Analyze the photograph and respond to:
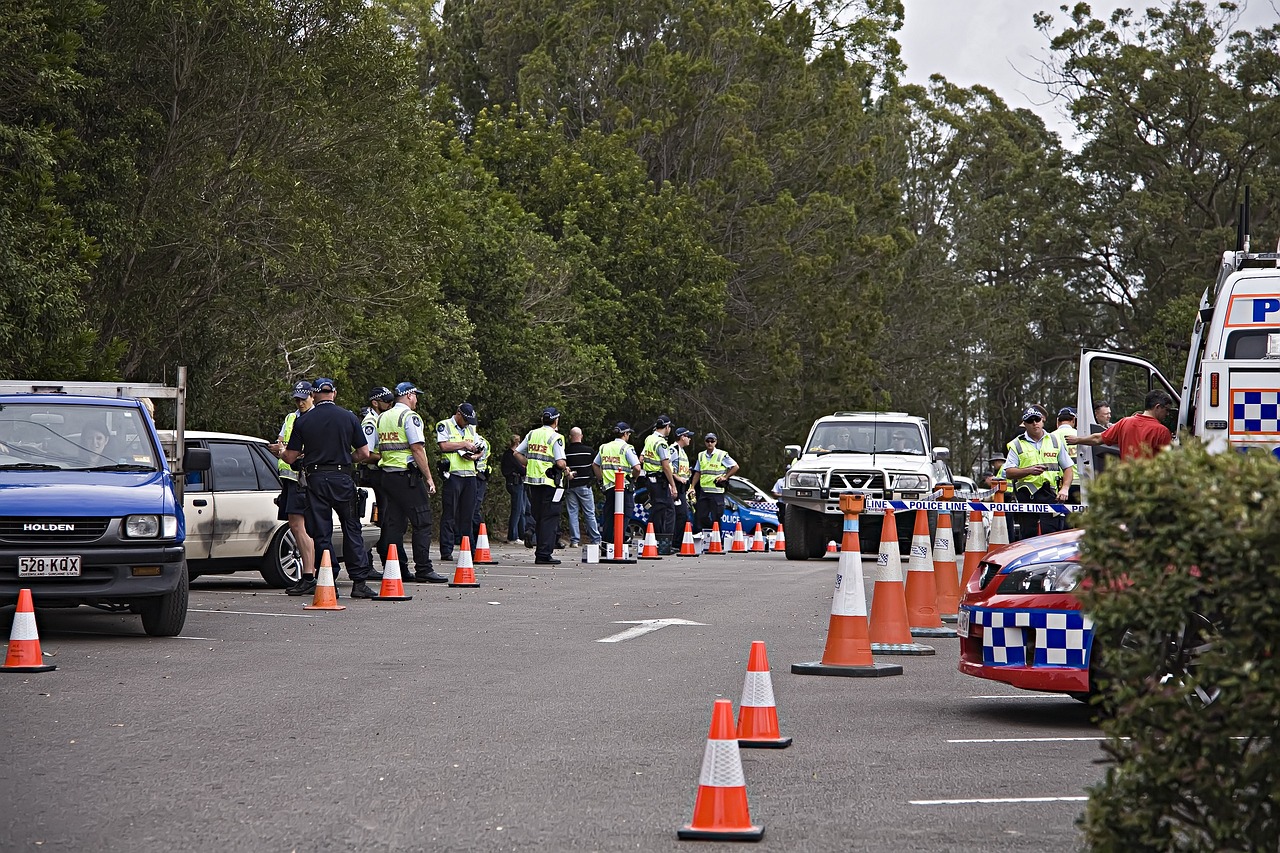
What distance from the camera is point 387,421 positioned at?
17922 mm

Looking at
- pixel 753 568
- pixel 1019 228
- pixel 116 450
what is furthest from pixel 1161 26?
pixel 116 450

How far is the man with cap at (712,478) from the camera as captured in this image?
97.5ft

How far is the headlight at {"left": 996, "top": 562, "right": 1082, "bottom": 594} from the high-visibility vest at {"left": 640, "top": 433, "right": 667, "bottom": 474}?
18.4 metres

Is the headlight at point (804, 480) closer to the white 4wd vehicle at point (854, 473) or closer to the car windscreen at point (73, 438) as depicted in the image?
the white 4wd vehicle at point (854, 473)

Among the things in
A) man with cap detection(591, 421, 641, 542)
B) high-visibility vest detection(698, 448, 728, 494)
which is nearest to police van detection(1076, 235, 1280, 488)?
man with cap detection(591, 421, 641, 542)

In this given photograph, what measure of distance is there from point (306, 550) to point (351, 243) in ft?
30.1

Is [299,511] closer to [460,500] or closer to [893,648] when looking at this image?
[460,500]

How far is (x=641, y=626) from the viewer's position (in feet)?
47.7

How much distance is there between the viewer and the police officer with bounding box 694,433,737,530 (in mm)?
29703

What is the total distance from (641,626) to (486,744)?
6.22 metres

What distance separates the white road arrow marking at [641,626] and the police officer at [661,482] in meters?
12.3

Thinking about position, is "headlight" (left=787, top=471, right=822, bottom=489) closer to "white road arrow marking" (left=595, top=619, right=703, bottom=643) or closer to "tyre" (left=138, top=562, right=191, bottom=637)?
"white road arrow marking" (left=595, top=619, right=703, bottom=643)

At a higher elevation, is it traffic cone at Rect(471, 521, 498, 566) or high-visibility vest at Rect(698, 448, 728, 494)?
high-visibility vest at Rect(698, 448, 728, 494)

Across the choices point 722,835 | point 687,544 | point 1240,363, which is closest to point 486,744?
point 722,835
